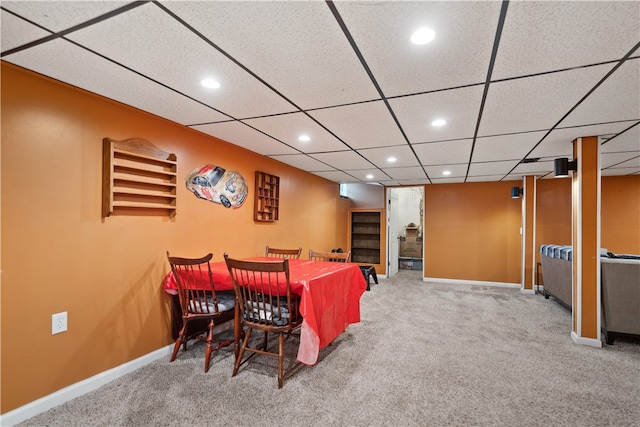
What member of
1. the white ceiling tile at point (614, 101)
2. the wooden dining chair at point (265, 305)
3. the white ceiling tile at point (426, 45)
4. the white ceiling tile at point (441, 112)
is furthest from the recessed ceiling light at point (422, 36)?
the wooden dining chair at point (265, 305)

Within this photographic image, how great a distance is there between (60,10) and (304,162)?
3.30m

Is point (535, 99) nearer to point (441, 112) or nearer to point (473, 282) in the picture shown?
point (441, 112)

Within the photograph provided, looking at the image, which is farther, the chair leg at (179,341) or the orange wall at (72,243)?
the chair leg at (179,341)

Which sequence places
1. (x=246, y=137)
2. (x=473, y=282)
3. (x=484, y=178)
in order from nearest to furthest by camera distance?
(x=246, y=137) → (x=484, y=178) → (x=473, y=282)

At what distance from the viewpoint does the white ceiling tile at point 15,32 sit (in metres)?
1.37

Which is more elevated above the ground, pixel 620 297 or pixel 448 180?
pixel 448 180

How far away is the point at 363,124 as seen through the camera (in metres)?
2.77

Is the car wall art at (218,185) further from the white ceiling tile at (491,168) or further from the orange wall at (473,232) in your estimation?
the orange wall at (473,232)

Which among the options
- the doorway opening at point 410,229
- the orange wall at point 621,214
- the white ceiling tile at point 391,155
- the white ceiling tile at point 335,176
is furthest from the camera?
the doorway opening at point 410,229

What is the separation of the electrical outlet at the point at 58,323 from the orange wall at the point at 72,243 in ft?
0.09

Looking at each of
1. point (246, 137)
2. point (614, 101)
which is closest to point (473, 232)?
point (614, 101)

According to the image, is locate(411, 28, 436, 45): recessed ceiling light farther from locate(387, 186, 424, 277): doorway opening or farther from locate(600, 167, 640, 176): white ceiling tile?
locate(387, 186, 424, 277): doorway opening

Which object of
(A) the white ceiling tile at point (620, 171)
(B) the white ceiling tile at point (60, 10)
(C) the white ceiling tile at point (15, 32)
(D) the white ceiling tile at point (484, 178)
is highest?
(C) the white ceiling tile at point (15, 32)

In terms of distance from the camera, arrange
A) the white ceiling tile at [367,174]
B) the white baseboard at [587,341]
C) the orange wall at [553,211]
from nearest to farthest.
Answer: the white baseboard at [587,341] → the white ceiling tile at [367,174] → the orange wall at [553,211]
